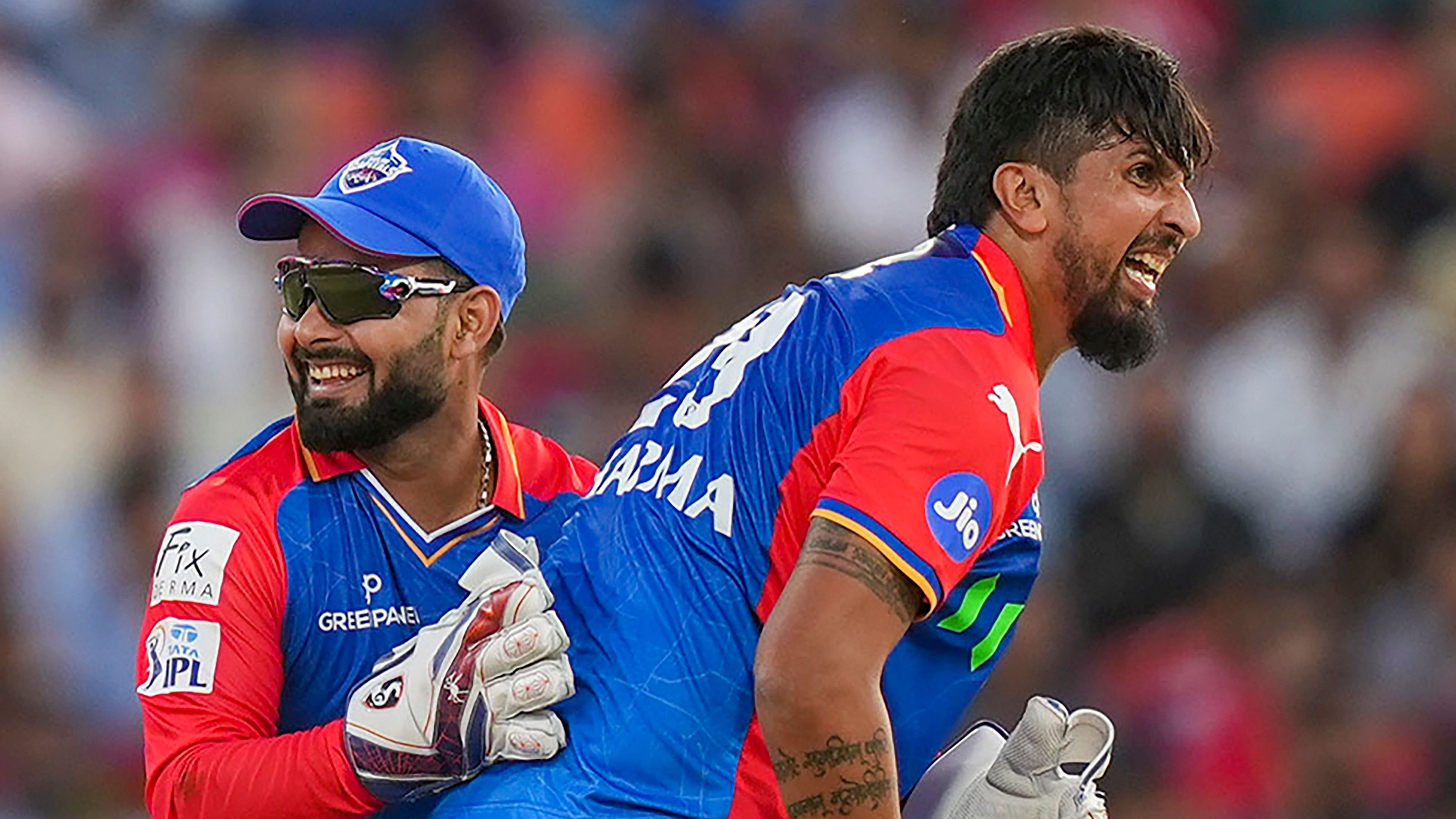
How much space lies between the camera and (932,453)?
11.2 ft

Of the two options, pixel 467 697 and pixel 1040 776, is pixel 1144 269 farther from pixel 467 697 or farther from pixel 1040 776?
pixel 467 697

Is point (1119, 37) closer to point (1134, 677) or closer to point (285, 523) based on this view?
point (285, 523)

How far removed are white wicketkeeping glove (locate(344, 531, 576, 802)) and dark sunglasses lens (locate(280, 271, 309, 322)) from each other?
68 centimetres

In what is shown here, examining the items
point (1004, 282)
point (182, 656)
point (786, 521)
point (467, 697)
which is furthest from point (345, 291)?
point (1004, 282)

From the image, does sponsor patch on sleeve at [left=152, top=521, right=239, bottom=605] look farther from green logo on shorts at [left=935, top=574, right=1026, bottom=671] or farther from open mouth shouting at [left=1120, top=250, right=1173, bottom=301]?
open mouth shouting at [left=1120, top=250, right=1173, bottom=301]

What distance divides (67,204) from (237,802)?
561cm

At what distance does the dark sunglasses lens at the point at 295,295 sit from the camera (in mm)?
4285

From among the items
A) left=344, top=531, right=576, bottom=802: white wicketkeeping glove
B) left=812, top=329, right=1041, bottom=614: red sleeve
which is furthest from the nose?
left=344, top=531, right=576, bottom=802: white wicketkeeping glove

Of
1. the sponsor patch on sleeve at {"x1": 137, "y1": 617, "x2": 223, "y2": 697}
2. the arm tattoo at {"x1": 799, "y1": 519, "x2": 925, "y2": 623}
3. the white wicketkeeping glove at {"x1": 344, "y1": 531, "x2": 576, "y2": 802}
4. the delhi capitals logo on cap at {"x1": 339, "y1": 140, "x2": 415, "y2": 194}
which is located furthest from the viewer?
the delhi capitals logo on cap at {"x1": 339, "y1": 140, "x2": 415, "y2": 194}

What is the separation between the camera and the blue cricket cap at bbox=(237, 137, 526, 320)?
426 cm

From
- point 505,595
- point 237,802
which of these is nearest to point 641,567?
point 505,595

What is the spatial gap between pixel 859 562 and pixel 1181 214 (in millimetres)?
935

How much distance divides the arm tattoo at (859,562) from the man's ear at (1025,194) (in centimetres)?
72

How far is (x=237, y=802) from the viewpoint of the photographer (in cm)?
389
